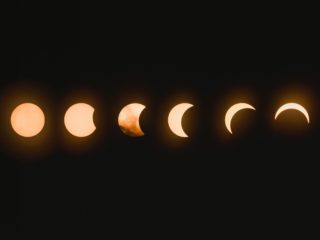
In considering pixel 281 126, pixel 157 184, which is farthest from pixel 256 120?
pixel 157 184

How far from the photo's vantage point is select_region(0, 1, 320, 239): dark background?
217 cm

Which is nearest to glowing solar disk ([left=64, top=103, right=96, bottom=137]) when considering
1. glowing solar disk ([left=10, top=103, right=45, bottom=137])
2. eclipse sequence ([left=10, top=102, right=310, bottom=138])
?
eclipse sequence ([left=10, top=102, right=310, bottom=138])

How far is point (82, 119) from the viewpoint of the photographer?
2322 mm

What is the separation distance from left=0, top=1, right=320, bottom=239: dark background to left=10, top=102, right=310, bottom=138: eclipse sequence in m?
0.03

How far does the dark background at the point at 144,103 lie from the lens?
7.11 ft

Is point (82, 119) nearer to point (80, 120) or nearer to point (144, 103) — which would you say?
point (80, 120)

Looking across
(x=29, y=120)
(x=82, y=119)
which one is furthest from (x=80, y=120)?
(x=29, y=120)

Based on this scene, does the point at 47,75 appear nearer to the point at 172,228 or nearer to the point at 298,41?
the point at 172,228

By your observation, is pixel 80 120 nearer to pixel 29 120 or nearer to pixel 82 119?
pixel 82 119

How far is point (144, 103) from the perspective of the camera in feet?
7.52

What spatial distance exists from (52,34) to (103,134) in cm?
59

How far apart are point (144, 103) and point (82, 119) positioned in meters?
0.32

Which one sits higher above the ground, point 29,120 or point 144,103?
point 144,103

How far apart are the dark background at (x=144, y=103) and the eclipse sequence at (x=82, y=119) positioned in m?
0.03
